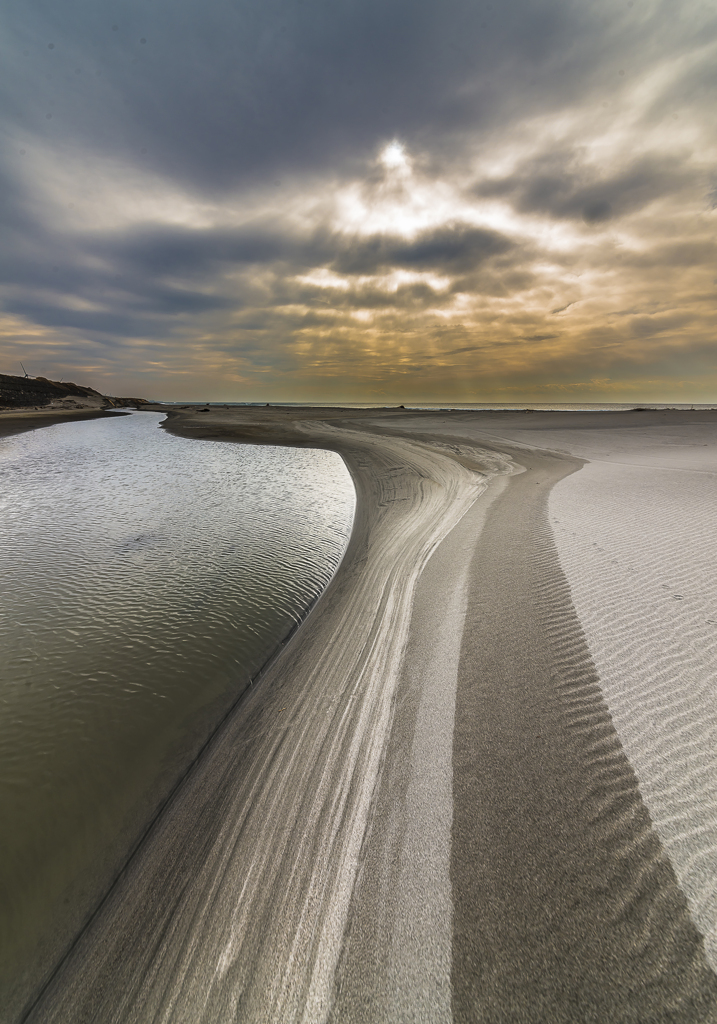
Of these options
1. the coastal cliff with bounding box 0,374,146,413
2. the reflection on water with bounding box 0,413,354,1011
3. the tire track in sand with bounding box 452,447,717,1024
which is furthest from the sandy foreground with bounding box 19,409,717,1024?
the coastal cliff with bounding box 0,374,146,413

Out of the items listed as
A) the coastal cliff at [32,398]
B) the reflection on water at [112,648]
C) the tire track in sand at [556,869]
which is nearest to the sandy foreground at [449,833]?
the tire track in sand at [556,869]

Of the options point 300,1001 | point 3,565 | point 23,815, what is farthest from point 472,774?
point 3,565

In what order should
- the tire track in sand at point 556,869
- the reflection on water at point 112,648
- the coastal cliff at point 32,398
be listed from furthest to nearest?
1. the coastal cliff at point 32,398
2. the reflection on water at point 112,648
3. the tire track in sand at point 556,869

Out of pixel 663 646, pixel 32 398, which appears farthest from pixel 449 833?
pixel 32 398

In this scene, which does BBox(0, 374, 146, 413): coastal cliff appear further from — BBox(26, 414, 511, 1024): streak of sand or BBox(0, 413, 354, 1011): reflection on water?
BBox(26, 414, 511, 1024): streak of sand

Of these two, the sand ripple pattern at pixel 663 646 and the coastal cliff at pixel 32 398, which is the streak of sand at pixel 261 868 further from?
the coastal cliff at pixel 32 398

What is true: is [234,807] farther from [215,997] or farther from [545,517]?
[545,517]
